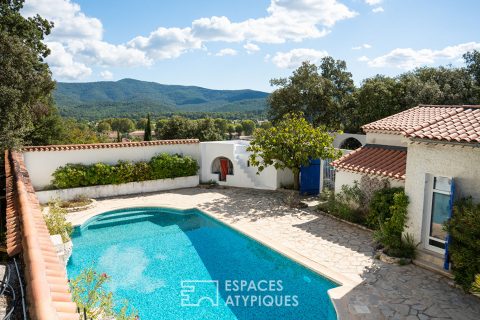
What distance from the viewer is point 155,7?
20656 mm

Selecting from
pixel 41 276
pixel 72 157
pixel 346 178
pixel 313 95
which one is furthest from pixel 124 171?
pixel 313 95

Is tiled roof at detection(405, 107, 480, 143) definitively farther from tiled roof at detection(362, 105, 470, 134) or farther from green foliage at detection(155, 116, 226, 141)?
green foliage at detection(155, 116, 226, 141)

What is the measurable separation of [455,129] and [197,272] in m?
8.84

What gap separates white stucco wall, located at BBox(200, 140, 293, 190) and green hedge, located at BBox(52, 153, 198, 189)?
1.01m

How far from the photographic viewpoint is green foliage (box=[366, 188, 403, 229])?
39.7 ft

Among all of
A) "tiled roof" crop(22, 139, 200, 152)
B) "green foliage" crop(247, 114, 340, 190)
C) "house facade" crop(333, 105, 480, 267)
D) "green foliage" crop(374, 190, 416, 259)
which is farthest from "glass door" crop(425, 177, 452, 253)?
"tiled roof" crop(22, 139, 200, 152)

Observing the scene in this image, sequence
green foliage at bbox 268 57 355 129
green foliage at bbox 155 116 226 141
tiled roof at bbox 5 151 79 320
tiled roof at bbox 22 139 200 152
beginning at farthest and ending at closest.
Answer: green foliage at bbox 155 116 226 141 → green foliage at bbox 268 57 355 129 → tiled roof at bbox 22 139 200 152 → tiled roof at bbox 5 151 79 320

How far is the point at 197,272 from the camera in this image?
10.9 m

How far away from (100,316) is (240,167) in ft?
52.6

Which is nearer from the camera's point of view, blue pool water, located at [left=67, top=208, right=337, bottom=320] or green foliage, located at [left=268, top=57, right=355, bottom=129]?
blue pool water, located at [left=67, top=208, right=337, bottom=320]

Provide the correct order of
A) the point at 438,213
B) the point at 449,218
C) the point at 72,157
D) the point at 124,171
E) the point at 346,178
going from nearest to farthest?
the point at 449,218 < the point at 438,213 < the point at 346,178 < the point at 72,157 < the point at 124,171

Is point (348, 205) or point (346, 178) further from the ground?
point (346, 178)

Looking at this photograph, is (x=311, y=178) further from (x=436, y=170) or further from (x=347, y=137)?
(x=347, y=137)

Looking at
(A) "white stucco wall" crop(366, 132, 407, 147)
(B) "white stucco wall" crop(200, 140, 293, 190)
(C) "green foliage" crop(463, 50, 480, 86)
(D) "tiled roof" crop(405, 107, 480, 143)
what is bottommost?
(B) "white stucco wall" crop(200, 140, 293, 190)
